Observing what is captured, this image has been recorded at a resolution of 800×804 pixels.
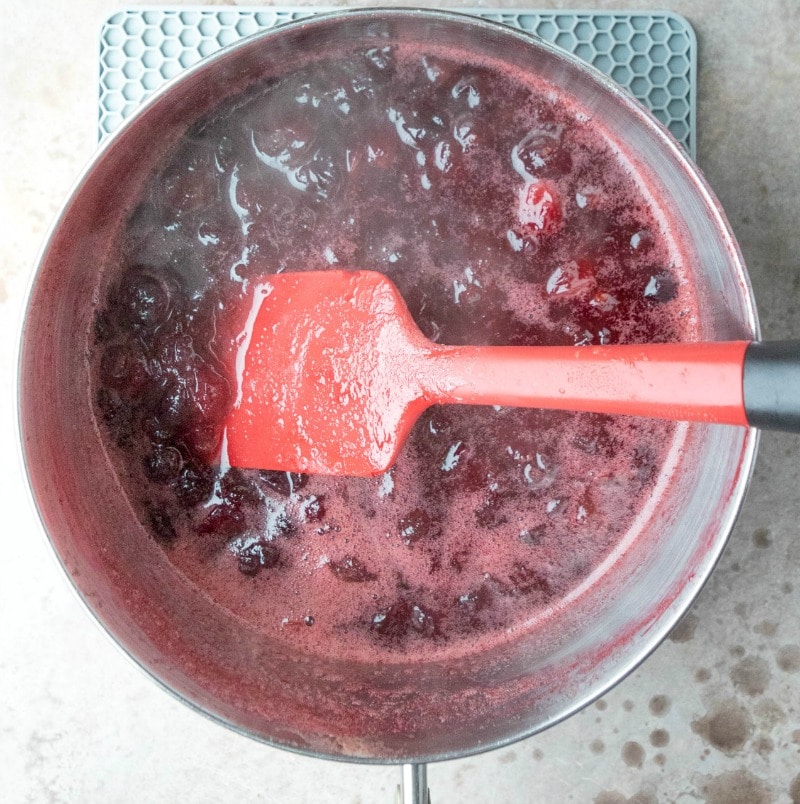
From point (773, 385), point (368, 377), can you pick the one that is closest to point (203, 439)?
point (368, 377)

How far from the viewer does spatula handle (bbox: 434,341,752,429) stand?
0.85 meters

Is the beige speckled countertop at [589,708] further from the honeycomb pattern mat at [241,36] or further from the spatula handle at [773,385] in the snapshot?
the spatula handle at [773,385]

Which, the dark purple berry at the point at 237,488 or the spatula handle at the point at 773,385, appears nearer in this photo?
the spatula handle at the point at 773,385

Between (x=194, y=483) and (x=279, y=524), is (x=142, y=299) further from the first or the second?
(x=279, y=524)

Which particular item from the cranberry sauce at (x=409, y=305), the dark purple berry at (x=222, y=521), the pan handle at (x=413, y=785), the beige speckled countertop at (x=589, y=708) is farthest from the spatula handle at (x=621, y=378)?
the beige speckled countertop at (x=589, y=708)

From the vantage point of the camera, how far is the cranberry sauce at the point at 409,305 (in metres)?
1.19

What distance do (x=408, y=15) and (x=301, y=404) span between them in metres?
0.59

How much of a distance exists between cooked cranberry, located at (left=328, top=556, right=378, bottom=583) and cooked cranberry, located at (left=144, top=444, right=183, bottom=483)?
30 centimetres

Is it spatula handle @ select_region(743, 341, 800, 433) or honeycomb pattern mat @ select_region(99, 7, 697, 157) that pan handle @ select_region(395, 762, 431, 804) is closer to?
spatula handle @ select_region(743, 341, 800, 433)

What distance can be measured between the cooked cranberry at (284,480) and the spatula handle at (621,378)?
33 centimetres

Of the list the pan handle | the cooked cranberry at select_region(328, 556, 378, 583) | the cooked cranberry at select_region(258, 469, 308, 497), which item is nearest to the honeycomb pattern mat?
the cooked cranberry at select_region(258, 469, 308, 497)

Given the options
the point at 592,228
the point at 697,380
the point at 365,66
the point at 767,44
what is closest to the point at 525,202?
the point at 592,228

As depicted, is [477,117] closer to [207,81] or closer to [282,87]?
[282,87]

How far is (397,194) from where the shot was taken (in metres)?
1.20
